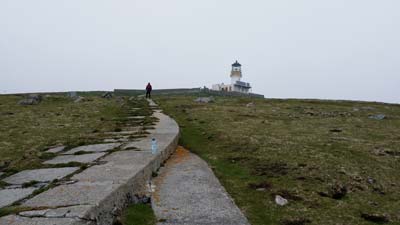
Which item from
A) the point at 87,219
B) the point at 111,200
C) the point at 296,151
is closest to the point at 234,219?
the point at 111,200

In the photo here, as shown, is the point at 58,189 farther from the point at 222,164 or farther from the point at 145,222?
the point at 222,164

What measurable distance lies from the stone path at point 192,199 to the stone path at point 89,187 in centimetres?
64

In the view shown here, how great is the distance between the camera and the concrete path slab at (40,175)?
13.0 m

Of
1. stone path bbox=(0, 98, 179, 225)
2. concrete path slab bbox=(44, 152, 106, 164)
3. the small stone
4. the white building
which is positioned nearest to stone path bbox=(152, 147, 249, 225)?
stone path bbox=(0, 98, 179, 225)

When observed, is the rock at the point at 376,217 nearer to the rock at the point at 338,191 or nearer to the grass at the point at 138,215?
the rock at the point at 338,191

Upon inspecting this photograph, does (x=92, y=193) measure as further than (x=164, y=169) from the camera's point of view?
No

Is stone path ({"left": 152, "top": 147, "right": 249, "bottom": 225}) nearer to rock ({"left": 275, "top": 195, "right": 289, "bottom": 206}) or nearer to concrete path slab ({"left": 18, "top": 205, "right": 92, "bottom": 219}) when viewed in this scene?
rock ({"left": 275, "top": 195, "right": 289, "bottom": 206})

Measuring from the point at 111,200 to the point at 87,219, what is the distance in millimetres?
1648

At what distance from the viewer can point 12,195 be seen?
1112cm

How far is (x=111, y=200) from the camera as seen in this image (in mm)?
10367

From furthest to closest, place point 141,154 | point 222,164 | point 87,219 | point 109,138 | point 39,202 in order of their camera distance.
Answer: point 109,138, point 222,164, point 141,154, point 39,202, point 87,219

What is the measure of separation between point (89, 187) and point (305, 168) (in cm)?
893

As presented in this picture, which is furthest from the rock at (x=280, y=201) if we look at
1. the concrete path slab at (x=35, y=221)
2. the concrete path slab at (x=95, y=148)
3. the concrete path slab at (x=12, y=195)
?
the concrete path slab at (x=95, y=148)

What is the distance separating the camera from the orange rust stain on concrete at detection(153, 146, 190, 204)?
13055 millimetres
